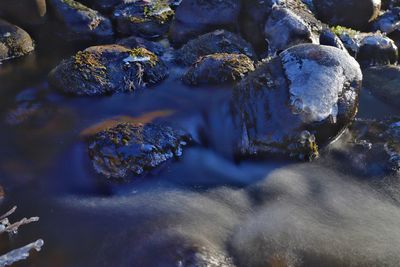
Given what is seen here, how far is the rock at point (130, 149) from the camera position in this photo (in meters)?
6.00

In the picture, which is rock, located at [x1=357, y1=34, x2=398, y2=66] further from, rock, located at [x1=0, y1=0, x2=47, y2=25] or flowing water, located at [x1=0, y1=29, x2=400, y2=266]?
rock, located at [x1=0, y1=0, x2=47, y2=25]

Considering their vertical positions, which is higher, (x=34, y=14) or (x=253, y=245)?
(x=34, y=14)

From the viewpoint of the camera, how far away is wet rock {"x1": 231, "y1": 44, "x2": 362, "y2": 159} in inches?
251

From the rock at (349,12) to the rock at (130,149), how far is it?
21.0ft

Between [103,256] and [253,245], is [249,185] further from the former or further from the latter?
[103,256]

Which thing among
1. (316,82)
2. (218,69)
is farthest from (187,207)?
(218,69)

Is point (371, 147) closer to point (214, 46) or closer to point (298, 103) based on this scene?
point (298, 103)

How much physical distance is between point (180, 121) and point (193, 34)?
10.8 feet

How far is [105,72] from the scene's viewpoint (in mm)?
8055

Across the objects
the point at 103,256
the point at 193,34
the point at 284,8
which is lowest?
the point at 103,256

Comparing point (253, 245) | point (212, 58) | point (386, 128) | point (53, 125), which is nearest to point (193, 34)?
point (212, 58)

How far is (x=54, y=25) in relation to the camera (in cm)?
1048

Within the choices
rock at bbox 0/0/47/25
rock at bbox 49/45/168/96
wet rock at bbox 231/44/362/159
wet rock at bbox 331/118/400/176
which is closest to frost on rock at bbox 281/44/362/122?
wet rock at bbox 231/44/362/159

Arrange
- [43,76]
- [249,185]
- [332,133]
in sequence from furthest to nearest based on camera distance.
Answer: [43,76]
[332,133]
[249,185]
